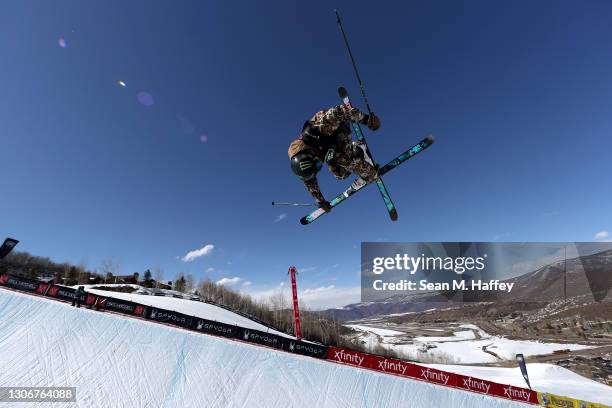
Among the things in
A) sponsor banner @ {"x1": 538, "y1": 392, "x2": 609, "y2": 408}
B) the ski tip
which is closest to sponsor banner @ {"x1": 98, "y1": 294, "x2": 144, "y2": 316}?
the ski tip

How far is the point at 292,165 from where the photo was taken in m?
6.48

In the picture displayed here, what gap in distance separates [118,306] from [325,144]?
10514 millimetres

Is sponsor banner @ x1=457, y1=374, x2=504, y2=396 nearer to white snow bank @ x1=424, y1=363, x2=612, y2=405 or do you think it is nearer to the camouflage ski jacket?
the camouflage ski jacket

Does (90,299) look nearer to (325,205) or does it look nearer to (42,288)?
(42,288)

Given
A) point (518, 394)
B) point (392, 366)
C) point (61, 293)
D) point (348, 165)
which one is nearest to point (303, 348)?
point (392, 366)

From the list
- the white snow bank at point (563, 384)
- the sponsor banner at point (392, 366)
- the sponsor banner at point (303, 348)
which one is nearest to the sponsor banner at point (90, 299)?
the sponsor banner at point (303, 348)

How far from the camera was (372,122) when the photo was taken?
20.4 ft

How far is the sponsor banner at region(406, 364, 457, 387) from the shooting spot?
9.34m

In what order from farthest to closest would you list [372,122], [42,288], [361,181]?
1. [42,288]
2. [361,181]
3. [372,122]

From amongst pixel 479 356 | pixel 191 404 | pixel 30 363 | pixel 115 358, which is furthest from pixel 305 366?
pixel 479 356

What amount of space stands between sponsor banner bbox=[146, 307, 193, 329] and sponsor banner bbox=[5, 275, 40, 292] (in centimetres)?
456

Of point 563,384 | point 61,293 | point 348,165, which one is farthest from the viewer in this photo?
point 563,384

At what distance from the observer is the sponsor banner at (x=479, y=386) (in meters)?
9.34

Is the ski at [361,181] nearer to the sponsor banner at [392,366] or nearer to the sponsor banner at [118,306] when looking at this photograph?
the sponsor banner at [392,366]
